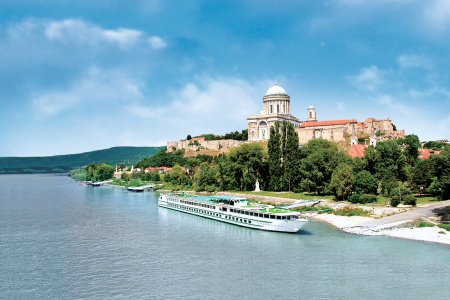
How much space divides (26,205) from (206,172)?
25.4 m

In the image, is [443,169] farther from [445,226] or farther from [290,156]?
[290,156]

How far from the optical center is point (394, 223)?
3191 cm

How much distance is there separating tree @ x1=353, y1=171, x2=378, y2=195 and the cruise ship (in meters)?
9.94

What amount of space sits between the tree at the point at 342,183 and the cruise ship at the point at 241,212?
771cm

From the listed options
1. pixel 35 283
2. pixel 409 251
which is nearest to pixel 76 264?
pixel 35 283

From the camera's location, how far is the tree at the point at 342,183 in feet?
141

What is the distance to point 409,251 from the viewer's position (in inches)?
1037

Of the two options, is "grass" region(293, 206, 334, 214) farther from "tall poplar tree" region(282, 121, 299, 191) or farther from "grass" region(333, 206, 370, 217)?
"tall poplar tree" region(282, 121, 299, 191)

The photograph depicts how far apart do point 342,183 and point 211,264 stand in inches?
870

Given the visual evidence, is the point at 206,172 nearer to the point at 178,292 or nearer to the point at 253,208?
the point at 253,208

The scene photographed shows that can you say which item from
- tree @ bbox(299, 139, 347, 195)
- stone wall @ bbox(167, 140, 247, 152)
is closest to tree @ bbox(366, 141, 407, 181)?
tree @ bbox(299, 139, 347, 195)

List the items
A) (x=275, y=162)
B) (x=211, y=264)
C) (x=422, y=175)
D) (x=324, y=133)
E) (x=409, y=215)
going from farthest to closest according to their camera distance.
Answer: (x=324, y=133) < (x=275, y=162) < (x=422, y=175) < (x=409, y=215) < (x=211, y=264)

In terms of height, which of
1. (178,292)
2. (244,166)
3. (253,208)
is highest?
(244,166)

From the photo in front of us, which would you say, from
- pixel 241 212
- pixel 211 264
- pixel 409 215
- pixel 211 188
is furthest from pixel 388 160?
pixel 211 264
